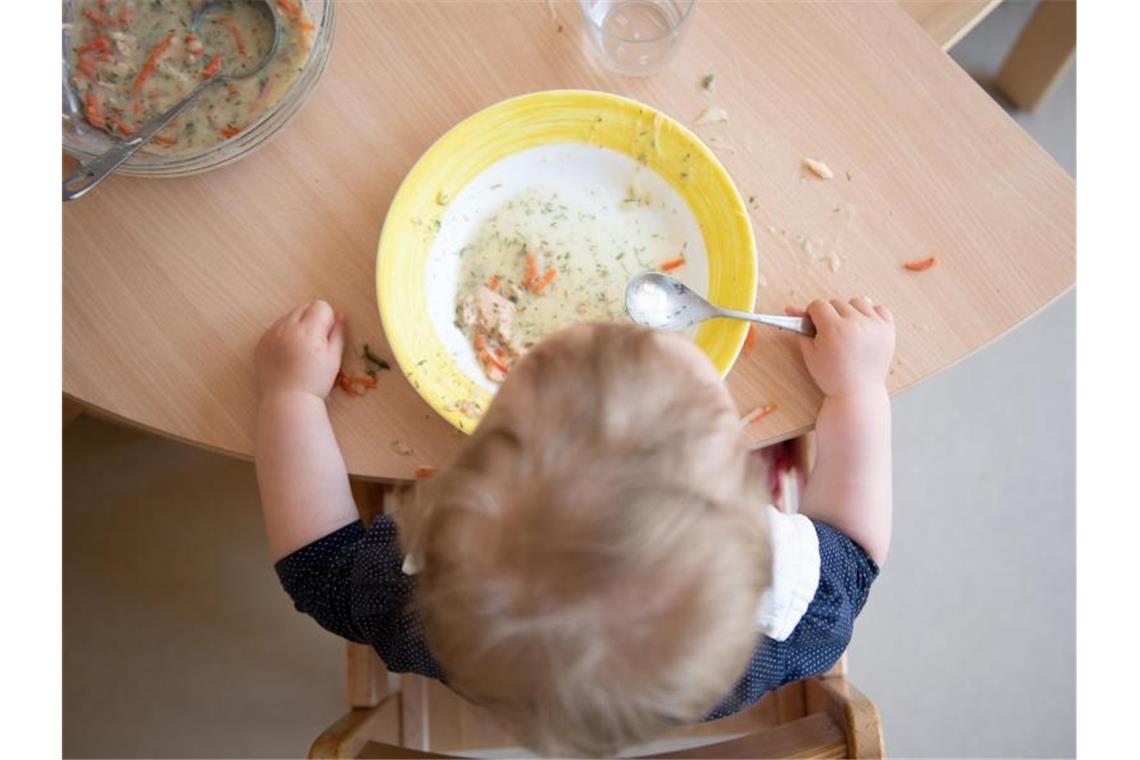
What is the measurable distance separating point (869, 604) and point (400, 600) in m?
0.89

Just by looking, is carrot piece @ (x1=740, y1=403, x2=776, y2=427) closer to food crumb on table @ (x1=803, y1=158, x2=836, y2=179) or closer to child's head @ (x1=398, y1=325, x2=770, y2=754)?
child's head @ (x1=398, y1=325, x2=770, y2=754)

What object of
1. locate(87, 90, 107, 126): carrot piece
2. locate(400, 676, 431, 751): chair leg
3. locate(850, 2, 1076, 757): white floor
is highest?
locate(87, 90, 107, 126): carrot piece

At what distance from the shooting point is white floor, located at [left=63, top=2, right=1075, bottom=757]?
1.33 meters

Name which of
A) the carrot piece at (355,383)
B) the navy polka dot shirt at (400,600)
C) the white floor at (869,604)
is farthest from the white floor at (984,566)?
the carrot piece at (355,383)

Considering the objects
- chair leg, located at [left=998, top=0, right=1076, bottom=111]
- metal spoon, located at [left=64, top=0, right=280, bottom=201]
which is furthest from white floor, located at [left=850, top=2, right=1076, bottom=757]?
→ metal spoon, located at [left=64, top=0, right=280, bottom=201]

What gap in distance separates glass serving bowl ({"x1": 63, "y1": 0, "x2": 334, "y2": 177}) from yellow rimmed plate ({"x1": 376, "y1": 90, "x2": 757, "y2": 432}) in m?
0.12

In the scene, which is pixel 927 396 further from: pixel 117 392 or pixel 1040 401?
pixel 117 392

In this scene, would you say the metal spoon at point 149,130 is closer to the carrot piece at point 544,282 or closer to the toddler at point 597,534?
the toddler at point 597,534

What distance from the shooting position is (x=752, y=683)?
72 cm

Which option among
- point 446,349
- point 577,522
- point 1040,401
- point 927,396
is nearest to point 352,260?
point 446,349

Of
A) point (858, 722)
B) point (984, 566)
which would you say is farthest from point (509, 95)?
point (984, 566)

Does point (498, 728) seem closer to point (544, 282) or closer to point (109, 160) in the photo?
point (544, 282)

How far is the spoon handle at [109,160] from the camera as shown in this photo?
0.68 m
